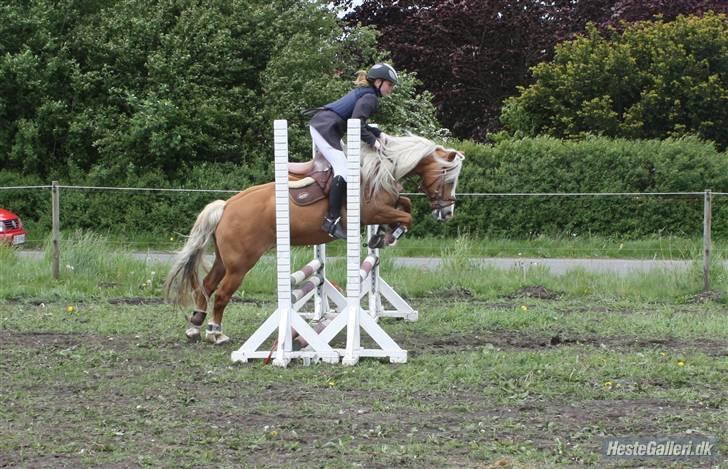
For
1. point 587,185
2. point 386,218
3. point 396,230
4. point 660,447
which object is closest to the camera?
point 660,447

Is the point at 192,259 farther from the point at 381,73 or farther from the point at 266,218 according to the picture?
the point at 381,73

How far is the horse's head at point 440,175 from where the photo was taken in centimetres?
827

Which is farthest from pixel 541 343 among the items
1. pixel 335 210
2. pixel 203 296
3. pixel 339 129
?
pixel 203 296

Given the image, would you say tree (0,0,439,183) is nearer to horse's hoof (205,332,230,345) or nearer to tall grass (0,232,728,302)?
tall grass (0,232,728,302)

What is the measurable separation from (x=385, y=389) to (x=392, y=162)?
2.22 meters

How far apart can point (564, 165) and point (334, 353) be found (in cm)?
1094

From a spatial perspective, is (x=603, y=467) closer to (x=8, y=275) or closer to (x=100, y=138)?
(x=8, y=275)

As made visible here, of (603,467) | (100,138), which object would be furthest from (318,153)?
(100,138)

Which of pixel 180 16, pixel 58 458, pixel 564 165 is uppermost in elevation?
pixel 180 16

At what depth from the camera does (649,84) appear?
2005 cm

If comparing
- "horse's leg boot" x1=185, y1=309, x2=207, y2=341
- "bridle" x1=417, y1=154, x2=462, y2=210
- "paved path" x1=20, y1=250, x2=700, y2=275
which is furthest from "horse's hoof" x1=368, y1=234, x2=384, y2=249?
"paved path" x1=20, y1=250, x2=700, y2=275

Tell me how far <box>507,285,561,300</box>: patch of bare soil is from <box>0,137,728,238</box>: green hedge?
517 centimetres

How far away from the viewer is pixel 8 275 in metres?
12.3

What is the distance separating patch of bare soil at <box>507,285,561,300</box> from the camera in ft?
37.2
